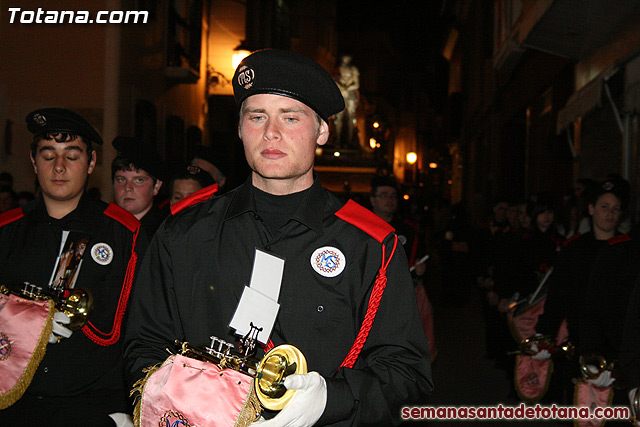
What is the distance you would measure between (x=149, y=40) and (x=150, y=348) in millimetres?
12501

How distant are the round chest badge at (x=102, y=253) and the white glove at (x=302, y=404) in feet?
6.43

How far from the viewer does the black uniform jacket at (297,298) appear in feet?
7.57

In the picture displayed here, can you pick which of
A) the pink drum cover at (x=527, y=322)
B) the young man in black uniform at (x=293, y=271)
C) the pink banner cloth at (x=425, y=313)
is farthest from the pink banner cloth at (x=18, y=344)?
the pink banner cloth at (x=425, y=313)

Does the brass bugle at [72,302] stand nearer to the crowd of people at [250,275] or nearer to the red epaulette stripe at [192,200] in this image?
the crowd of people at [250,275]

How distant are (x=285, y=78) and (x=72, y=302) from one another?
6.09 feet

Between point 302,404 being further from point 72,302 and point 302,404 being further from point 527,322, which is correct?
point 527,322

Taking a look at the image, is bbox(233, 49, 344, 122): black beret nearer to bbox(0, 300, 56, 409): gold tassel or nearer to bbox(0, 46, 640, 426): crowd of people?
bbox(0, 46, 640, 426): crowd of people

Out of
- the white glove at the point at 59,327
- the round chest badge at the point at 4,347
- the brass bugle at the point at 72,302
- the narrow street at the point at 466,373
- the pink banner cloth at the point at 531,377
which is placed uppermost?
the brass bugle at the point at 72,302

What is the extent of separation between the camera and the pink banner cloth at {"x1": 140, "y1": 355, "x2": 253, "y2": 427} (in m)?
1.97

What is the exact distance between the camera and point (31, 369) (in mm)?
3197

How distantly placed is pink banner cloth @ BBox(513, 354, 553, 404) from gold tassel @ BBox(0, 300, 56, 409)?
471cm

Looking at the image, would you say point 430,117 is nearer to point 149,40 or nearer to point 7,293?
point 149,40
